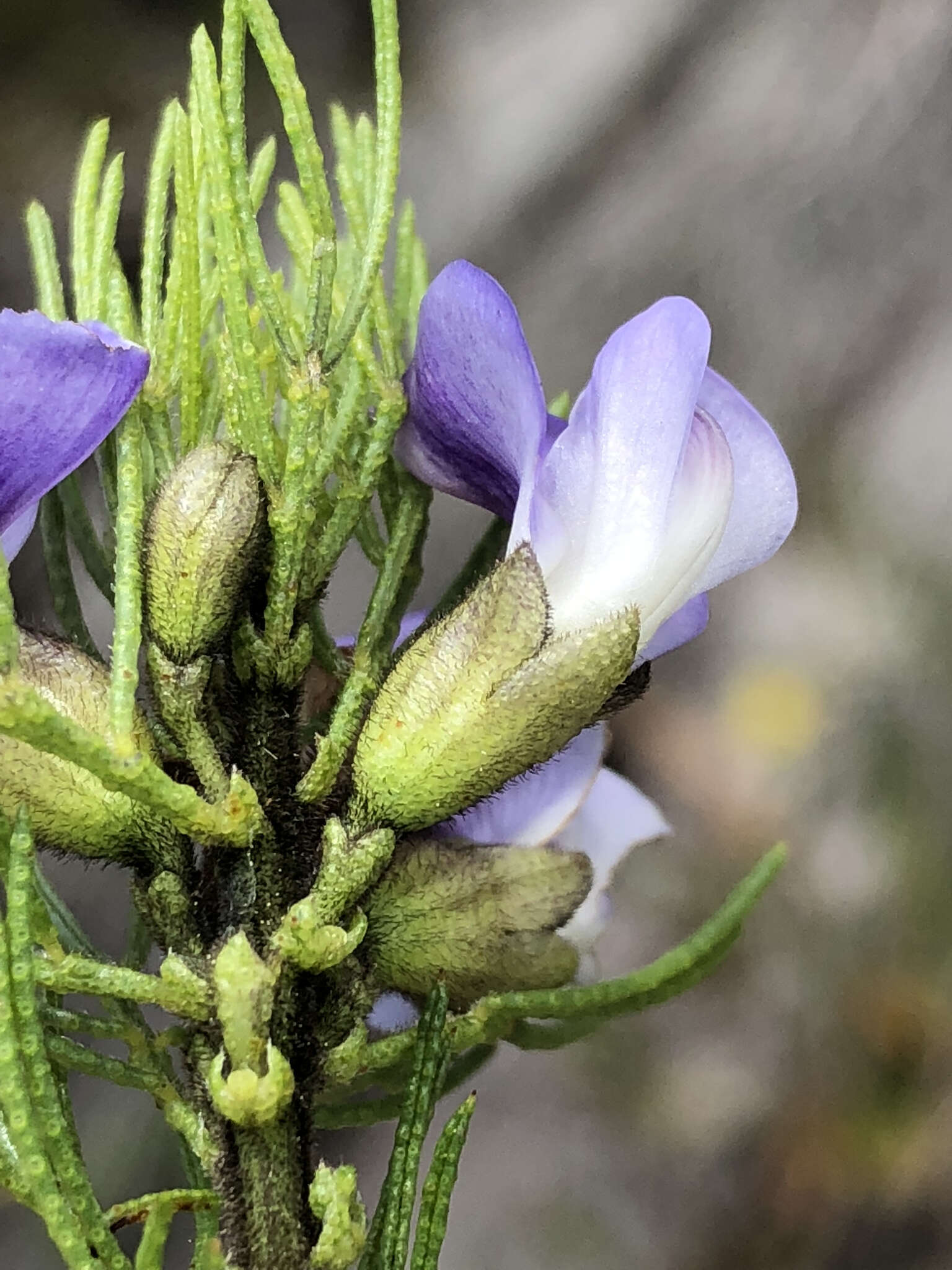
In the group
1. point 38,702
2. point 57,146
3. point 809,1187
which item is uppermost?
point 57,146

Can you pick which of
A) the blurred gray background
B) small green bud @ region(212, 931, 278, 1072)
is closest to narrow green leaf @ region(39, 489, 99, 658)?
small green bud @ region(212, 931, 278, 1072)

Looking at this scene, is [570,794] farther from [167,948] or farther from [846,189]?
[846,189]

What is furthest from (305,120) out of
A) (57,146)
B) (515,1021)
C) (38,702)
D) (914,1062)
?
(914,1062)

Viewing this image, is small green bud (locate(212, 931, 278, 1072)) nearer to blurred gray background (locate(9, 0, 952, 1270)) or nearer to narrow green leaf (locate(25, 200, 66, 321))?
narrow green leaf (locate(25, 200, 66, 321))

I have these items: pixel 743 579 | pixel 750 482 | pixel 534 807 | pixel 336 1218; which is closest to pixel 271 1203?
pixel 336 1218

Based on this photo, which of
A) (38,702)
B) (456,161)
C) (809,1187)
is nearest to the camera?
(38,702)

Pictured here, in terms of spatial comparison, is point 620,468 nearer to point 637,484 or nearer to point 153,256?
point 637,484

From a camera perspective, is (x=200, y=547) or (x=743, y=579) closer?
(x=200, y=547)

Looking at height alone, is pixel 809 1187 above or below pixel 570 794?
below
